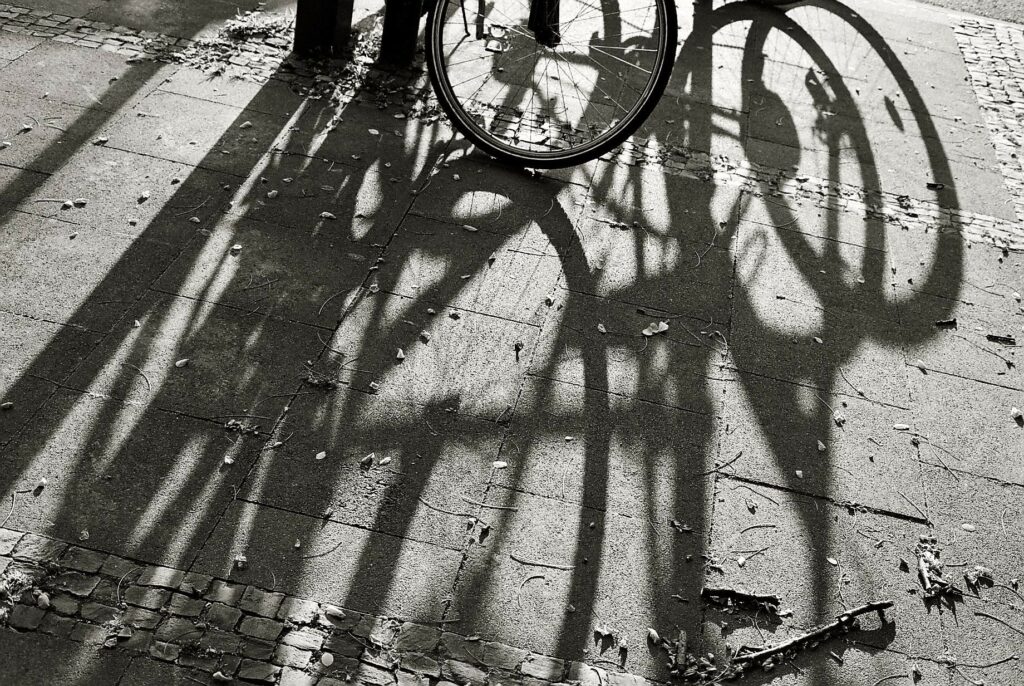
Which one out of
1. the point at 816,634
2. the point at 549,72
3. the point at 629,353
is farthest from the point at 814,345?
the point at 549,72

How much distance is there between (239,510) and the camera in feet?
10.5

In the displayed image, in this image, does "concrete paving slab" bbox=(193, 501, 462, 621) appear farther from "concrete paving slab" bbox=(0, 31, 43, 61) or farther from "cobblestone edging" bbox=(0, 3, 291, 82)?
"concrete paving slab" bbox=(0, 31, 43, 61)

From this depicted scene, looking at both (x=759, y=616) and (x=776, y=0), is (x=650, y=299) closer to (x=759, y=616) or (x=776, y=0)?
(x=759, y=616)

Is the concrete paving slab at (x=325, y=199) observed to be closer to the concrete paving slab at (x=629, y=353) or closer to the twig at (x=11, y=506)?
the concrete paving slab at (x=629, y=353)

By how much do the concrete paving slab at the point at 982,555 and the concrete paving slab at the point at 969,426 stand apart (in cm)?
9

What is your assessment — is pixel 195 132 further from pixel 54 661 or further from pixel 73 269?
pixel 54 661

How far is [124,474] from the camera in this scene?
325 cm

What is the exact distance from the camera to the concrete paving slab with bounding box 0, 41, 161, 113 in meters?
5.25

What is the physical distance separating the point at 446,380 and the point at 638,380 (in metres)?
0.79

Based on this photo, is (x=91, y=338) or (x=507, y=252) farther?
(x=507, y=252)

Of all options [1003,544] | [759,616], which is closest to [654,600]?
[759,616]

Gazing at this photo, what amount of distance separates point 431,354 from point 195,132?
6.98 feet

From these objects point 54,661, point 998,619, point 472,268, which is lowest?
point 54,661

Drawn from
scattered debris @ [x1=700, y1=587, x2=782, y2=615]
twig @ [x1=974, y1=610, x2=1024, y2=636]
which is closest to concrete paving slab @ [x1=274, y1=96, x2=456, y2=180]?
scattered debris @ [x1=700, y1=587, x2=782, y2=615]
